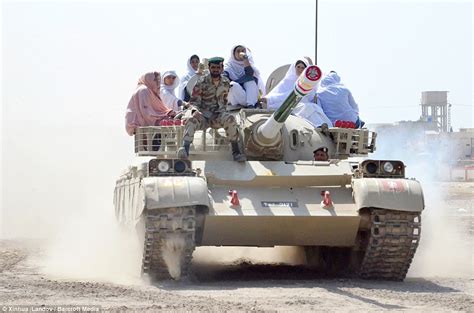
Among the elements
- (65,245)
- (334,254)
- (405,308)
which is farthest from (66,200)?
(405,308)

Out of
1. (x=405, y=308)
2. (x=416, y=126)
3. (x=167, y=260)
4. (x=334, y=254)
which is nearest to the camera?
(x=405, y=308)

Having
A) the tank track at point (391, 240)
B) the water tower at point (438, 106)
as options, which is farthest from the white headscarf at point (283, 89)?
the water tower at point (438, 106)

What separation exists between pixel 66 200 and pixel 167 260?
11.5 meters

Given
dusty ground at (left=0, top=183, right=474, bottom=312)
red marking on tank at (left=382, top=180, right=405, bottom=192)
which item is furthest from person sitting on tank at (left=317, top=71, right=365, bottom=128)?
red marking on tank at (left=382, top=180, right=405, bottom=192)

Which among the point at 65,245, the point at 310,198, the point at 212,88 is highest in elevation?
the point at 212,88

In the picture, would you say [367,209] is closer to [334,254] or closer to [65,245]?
[334,254]

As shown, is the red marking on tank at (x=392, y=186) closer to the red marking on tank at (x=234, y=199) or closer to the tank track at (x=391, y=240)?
the tank track at (x=391, y=240)

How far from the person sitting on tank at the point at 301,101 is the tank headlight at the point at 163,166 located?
11.5 ft

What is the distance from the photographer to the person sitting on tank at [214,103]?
1574 cm

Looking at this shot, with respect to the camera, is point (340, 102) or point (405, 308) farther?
point (340, 102)

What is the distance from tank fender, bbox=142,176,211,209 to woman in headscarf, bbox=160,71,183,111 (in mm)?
5338

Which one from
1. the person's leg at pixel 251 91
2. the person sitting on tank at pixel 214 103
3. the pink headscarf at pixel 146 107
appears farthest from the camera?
the pink headscarf at pixel 146 107

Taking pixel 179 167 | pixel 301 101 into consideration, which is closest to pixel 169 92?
pixel 301 101

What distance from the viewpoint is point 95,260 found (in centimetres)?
1783
